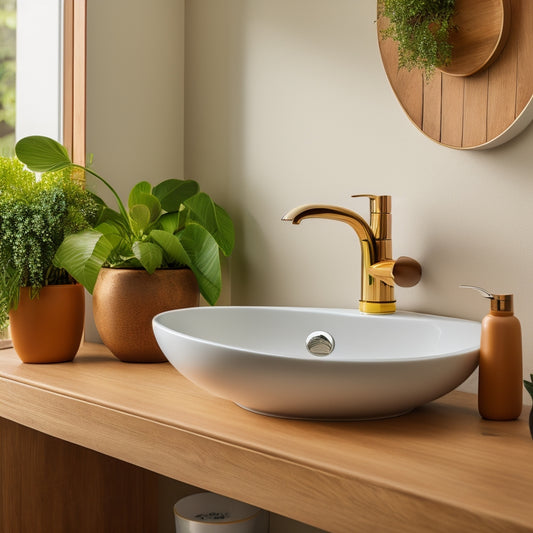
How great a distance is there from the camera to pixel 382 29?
1110mm

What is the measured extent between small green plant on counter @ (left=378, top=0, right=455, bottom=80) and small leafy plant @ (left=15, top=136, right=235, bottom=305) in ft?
1.54

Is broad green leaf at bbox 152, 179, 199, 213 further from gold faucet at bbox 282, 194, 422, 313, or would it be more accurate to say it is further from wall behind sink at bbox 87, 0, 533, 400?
gold faucet at bbox 282, 194, 422, 313

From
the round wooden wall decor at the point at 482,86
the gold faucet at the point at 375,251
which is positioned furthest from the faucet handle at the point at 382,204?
the round wooden wall decor at the point at 482,86

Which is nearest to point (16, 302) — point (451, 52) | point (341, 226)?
point (341, 226)

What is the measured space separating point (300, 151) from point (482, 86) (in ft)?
1.25

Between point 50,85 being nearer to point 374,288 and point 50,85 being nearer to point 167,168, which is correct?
point 167,168

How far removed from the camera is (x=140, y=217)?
1.23 meters

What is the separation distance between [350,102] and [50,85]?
2.13 ft

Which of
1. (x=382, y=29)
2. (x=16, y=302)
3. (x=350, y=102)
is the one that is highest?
(x=382, y=29)

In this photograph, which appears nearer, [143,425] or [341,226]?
[143,425]

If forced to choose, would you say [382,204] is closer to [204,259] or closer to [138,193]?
[204,259]

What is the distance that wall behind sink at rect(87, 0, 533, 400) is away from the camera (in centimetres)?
103

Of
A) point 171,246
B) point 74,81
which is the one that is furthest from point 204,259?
point 74,81

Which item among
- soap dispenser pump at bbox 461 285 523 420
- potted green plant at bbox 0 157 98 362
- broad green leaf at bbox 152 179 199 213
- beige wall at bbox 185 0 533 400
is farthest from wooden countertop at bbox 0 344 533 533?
broad green leaf at bbox 152 179 199 213
